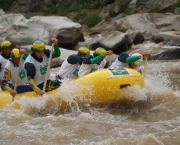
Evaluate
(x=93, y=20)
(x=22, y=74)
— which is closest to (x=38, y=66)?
(x=22, y=74)

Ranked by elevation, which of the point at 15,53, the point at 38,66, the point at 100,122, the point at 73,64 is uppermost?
the point at 15,53

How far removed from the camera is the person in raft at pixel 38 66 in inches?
245

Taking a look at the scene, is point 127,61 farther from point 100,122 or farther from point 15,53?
point 15,53

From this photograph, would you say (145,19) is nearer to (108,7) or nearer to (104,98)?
(108,7)

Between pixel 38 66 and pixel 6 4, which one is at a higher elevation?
pixel 38 66

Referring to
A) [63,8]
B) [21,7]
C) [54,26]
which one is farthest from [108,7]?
[54,26]

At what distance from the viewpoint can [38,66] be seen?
20.9 feet

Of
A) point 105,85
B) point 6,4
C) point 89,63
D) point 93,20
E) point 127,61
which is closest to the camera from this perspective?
point 105,85

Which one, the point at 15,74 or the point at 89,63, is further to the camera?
the point at 89,63

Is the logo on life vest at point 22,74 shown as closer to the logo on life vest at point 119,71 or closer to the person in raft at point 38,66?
the person in raft at point 38,66

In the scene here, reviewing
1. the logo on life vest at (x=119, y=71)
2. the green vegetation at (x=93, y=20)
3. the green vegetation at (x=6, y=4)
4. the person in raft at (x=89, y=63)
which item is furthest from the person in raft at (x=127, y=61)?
the green vegetation at (x=6, y=4)

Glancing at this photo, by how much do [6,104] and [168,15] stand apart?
15.4m

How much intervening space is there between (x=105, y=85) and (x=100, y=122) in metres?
0.69

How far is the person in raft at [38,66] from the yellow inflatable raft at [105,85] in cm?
20
